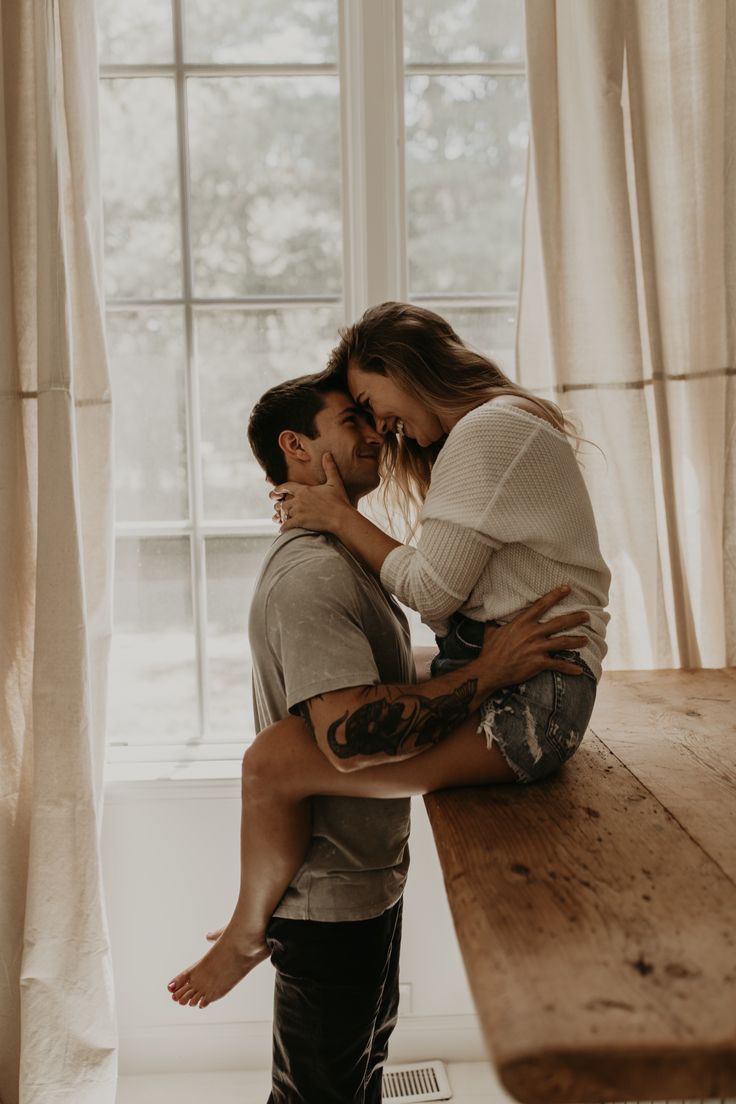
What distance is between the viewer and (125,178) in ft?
7.80

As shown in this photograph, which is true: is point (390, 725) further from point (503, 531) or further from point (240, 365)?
point (240, 365)

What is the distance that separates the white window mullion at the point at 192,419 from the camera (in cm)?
235

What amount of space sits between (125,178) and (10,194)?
1.30 ft

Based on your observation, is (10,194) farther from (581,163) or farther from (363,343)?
(581,163)

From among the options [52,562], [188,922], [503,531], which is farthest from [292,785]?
[188,922]

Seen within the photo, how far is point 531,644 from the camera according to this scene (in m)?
1.39

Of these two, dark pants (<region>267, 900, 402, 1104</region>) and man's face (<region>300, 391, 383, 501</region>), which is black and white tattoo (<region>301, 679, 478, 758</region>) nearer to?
dark pants (<region>267, 900, 402, 1104</region>)

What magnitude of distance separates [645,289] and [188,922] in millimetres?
1808

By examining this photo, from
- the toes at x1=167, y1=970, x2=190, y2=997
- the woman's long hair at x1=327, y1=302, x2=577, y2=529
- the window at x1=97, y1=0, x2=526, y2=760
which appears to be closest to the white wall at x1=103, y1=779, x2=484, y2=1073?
the window at x1=97, y1=0, x2=526, y2=760

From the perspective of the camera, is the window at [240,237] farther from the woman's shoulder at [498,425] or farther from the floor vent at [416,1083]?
the woman's shoulder at [498,425]

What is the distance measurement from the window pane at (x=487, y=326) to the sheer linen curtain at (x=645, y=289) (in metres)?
0.24

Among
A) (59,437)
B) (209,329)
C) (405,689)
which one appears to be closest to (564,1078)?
(405,689)

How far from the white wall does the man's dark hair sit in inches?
38.2

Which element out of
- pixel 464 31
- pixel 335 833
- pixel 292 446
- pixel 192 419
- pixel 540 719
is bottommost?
pixel 335 833
